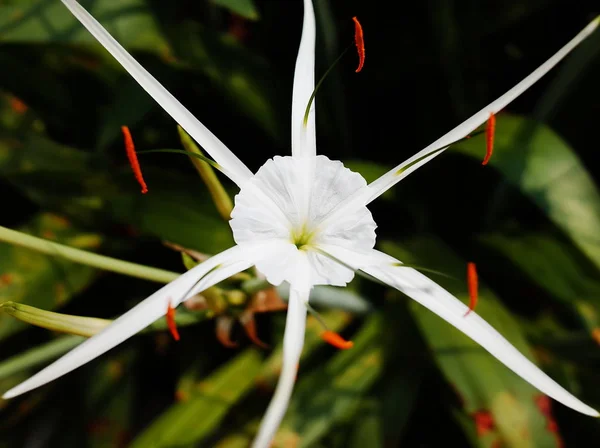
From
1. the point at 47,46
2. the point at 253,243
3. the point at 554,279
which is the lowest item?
the point at 253,243

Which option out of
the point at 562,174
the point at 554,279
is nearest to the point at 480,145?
the point at 562,174

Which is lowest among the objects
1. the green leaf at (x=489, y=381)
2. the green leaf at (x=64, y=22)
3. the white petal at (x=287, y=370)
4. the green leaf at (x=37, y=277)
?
the white petal at (x=287, y=370)

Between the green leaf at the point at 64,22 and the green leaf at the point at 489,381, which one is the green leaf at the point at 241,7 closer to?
the green leaf at the point at 64,22

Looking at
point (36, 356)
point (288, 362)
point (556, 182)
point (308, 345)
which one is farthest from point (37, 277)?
point (556, 182)

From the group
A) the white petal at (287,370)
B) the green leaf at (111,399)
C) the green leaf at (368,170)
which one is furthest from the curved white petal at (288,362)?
the green leaf at (111,399)

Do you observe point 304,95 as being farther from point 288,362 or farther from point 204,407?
point 204,407

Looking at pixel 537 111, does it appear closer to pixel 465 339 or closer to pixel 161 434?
pixel 465 339

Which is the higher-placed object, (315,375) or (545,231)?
(545,231)

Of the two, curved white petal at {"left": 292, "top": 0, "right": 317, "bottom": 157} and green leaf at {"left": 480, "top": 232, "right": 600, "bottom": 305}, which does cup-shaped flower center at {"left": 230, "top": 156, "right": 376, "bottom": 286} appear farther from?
green leaf at {"left": 480, "top": 232, "right": 600, "bottom": 305}
